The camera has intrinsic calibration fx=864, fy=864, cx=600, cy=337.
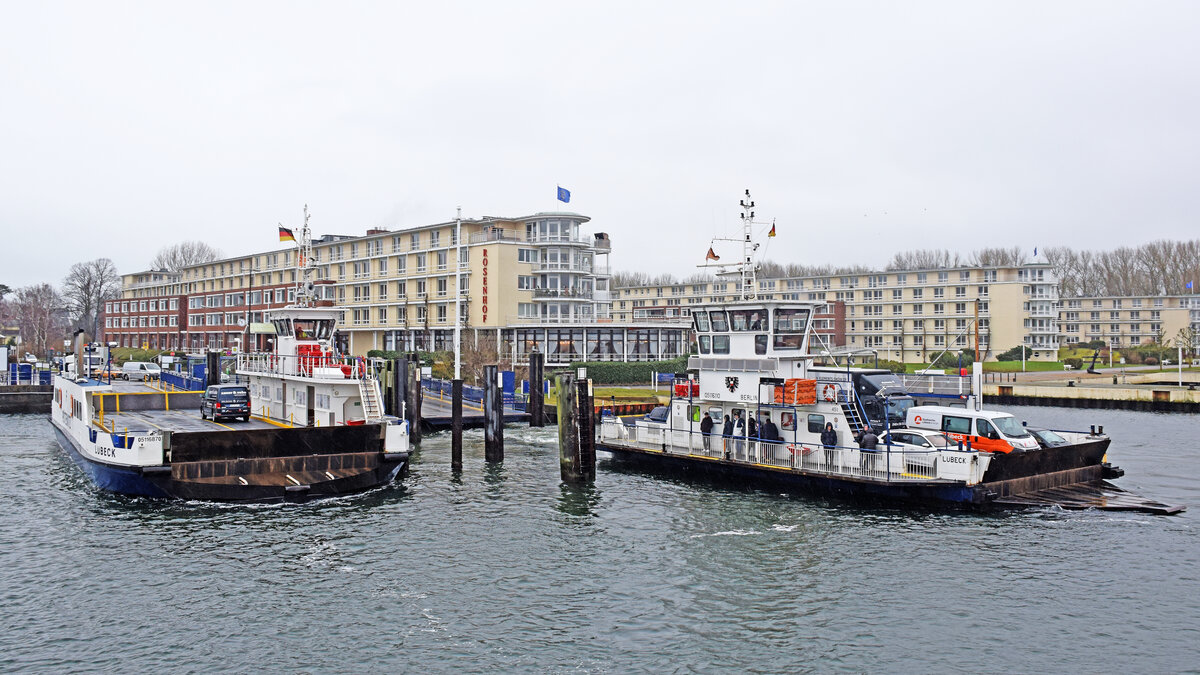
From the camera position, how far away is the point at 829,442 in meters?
29.1

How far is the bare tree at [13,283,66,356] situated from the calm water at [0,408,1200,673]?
12121 centimetres

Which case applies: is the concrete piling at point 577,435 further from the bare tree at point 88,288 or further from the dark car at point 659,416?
the bare tree at point 88,288

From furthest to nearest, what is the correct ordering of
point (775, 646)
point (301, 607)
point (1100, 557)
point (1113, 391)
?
point (1113, 391), point (1100, 557), point (301, 607), point (775, 646)

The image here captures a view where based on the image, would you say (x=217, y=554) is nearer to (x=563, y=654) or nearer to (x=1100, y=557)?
(x=563, y=654)

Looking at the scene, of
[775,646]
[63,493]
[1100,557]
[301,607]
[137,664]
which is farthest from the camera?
[63,493]

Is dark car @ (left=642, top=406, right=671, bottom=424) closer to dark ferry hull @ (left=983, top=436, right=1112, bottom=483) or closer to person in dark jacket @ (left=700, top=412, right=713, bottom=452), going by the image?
person in dark jacket @ (left=700, top=412, right=713, bottom=452)

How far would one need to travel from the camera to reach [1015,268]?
360ft

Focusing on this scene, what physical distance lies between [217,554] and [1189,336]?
124 meters

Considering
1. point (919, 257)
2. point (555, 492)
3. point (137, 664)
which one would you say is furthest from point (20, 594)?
point (919, 257)

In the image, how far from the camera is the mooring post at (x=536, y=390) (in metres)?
50.1

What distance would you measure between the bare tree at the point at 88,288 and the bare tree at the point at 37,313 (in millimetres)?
3925

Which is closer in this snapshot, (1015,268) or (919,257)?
(1015,268)

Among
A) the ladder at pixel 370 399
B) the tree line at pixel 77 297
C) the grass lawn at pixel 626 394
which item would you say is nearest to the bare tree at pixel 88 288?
the tree line at pixel 77 297

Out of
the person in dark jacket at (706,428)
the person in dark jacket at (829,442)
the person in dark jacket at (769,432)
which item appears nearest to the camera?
the person in dark jacket at (829,442)
